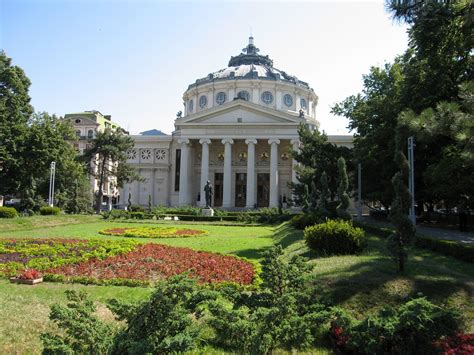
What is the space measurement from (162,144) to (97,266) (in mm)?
53989

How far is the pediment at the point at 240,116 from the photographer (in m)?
52.9

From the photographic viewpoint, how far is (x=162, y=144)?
63.6m

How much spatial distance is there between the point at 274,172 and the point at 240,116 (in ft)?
29.4

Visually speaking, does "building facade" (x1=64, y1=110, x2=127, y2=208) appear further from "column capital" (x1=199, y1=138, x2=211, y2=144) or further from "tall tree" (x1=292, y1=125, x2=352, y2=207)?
"tall tree" (x1=292, y1=125, x2=352, y2=207)

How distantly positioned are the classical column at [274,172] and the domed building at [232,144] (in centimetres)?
13

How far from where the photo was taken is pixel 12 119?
3466 cm

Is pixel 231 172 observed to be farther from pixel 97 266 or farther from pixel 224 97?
pixel 97 266

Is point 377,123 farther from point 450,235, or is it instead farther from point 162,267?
point 162,267

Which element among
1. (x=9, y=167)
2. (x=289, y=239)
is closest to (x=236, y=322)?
(x=289, y=239)

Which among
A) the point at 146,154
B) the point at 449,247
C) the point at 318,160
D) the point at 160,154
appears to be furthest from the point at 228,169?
the point at 449,247

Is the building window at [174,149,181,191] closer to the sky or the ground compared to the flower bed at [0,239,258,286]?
closer to the sky

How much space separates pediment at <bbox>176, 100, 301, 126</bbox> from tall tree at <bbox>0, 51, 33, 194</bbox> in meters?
21.7

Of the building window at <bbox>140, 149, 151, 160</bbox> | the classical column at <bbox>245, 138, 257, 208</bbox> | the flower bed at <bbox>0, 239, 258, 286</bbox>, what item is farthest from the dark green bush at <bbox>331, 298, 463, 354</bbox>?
the building window at <bbox>140, 149, 151, 160</bbox>

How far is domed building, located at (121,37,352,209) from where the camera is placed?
5288cm
